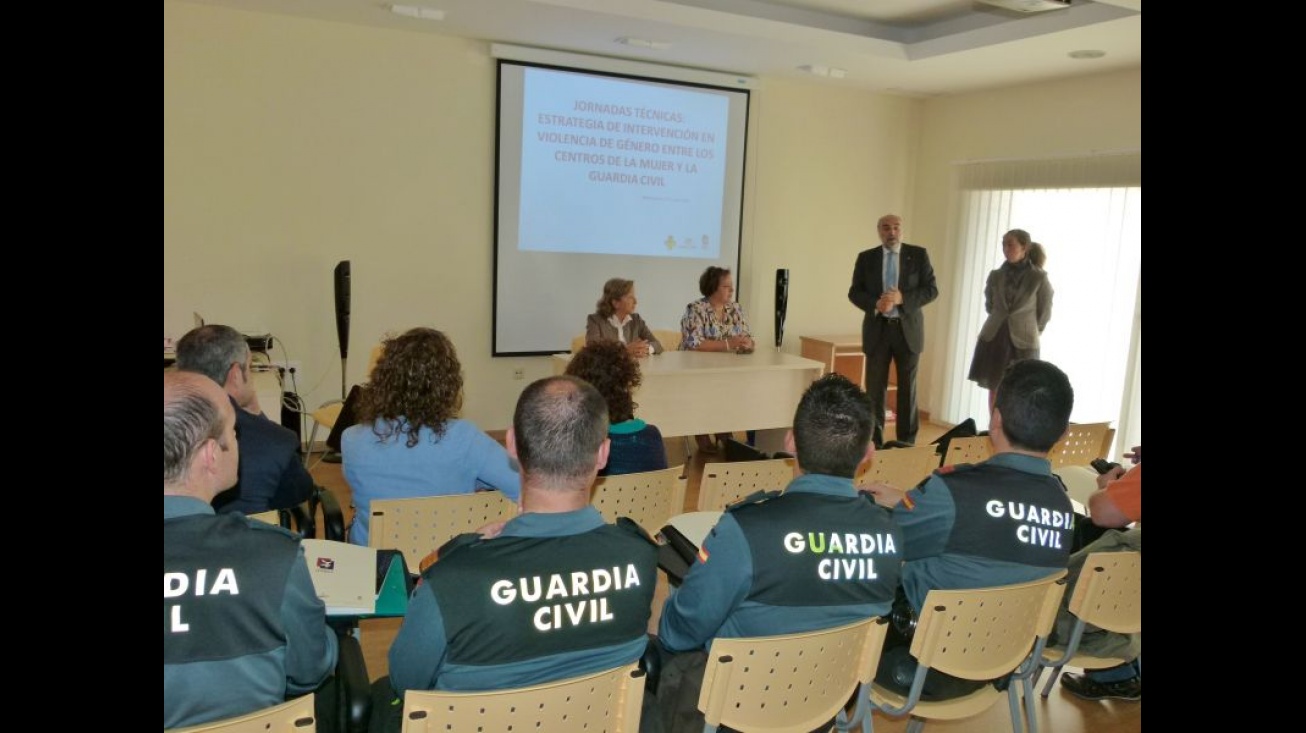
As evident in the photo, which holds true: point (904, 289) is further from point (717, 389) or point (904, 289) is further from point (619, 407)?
point (619, 407)

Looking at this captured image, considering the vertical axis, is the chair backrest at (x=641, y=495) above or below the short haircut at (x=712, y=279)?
below

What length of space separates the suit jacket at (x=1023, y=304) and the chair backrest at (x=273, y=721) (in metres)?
5.59

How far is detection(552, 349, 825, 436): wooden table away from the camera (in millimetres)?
5117

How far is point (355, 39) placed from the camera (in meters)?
5.92

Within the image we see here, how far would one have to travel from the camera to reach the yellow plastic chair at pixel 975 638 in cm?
203

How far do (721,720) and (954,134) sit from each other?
7.13m

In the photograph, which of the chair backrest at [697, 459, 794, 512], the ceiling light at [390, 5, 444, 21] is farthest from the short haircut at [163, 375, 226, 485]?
the ceiling light at [390, 5, 444, 21]

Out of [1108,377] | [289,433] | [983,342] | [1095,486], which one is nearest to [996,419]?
[1095,486]

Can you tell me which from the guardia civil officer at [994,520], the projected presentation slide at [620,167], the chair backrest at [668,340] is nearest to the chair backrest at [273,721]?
the guardia civil officer at [994,520]

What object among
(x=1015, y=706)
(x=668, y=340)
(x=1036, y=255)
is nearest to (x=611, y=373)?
(x=1015, y=706)

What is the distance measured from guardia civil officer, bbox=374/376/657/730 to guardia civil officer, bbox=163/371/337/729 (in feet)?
0.68

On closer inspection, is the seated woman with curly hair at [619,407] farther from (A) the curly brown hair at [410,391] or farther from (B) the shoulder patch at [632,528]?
(B) the shoulder patch at [632,528]

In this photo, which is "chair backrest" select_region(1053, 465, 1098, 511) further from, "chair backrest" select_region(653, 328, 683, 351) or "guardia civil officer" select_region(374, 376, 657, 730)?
"chair backrest" select_region(653, 328, 683, 351)
